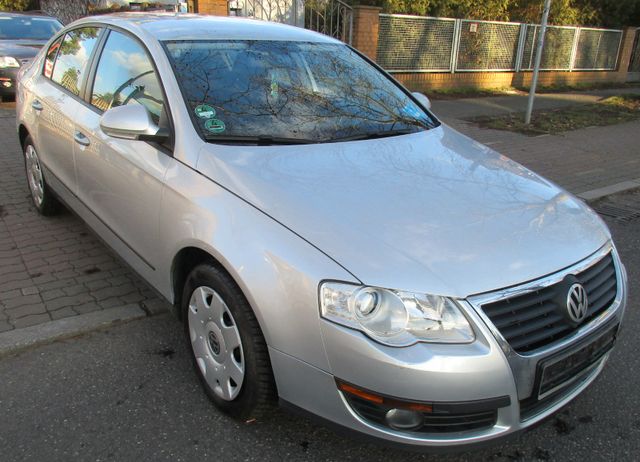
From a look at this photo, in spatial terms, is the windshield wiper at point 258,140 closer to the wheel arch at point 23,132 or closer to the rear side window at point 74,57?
the rear side window at point 74,57

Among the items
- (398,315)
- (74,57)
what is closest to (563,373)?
(398,315)

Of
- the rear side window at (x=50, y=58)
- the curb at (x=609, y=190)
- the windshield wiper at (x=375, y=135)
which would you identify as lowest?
the curb at (x=609, y=190)

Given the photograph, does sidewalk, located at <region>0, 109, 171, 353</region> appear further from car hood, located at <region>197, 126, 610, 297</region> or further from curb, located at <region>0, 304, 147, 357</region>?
car hood, located at <region>197, 126, 610, 297</region>

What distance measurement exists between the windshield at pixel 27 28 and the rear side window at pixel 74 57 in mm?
7272

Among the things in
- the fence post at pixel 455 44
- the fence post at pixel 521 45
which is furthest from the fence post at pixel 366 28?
the fence post at pixel 521 45

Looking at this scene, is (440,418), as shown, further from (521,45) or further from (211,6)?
(521,45)

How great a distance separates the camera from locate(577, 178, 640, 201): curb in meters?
6.00

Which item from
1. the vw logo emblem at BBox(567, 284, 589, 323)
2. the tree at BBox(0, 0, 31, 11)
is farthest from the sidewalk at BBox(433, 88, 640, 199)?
the tree at BBox(0, 0, 31, 11)

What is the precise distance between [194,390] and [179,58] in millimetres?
1742

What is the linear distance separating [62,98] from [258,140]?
77.1 inches

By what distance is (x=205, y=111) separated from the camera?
2.75 metres

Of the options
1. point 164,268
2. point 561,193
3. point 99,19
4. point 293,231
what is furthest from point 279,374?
point 99,19

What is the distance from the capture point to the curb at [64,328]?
2.99 m

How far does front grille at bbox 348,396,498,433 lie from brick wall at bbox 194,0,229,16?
11098mm
